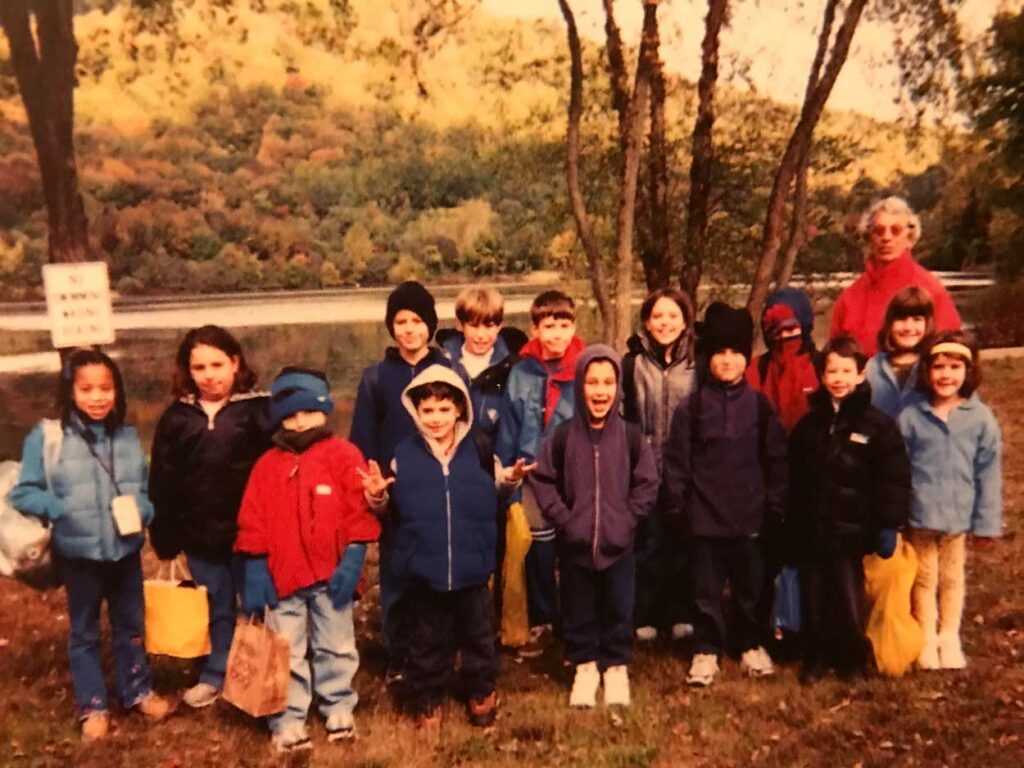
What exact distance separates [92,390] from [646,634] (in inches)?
100

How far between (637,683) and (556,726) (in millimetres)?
480

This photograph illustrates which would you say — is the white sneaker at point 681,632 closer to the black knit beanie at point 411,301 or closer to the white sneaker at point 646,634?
the white sneaker at point 646,634

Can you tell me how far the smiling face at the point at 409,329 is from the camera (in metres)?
3.34

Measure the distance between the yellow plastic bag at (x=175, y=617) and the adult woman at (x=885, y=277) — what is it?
2779 mm

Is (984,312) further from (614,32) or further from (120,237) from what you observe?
(120,237)

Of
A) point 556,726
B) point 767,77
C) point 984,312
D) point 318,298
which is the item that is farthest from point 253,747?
point 984,312

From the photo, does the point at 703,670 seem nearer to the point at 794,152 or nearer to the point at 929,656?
the point at 929,656

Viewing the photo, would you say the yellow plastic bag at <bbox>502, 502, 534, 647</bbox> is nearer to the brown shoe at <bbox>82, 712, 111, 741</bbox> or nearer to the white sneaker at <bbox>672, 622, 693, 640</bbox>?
the white sneaker at <bbox>672, 622, 693, 640</bbox>

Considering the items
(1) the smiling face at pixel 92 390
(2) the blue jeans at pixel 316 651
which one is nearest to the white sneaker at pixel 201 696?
(2) the blue jeans at pixel 316 651

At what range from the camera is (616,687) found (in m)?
3.36

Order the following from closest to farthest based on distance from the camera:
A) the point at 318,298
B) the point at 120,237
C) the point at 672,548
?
the point at 672,548
the point at 120,237
the point at 318,298

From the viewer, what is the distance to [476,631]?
317 centimetres

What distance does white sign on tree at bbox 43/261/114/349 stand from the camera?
12.9 ft

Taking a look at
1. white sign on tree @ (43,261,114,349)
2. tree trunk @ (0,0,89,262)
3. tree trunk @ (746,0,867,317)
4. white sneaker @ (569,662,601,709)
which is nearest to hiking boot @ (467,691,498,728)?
white sneaker @ (569,662,601,709)
